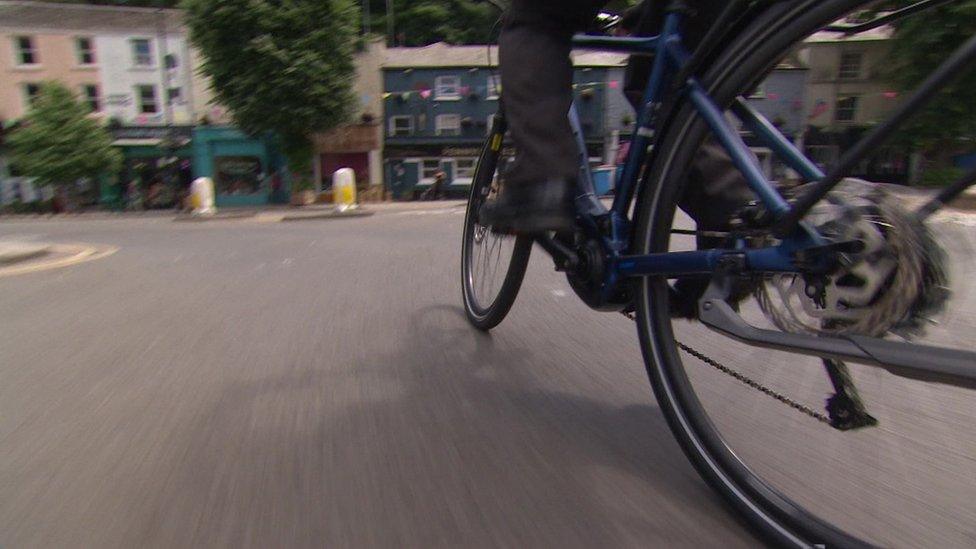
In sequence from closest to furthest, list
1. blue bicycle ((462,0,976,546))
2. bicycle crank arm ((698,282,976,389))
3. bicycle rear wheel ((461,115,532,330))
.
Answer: bicycle crank arm ((698,282,976,389)) → blue bicycle ((462,0,976,546)) → bicycle rear wheel ((461,115,532,330))

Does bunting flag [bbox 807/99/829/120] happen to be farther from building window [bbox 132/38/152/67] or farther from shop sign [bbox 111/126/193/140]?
building window [bbox 132/38/152/67]

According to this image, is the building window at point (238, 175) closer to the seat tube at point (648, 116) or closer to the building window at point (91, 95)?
the building window at point (91, 95)

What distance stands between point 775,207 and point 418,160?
3012 cm

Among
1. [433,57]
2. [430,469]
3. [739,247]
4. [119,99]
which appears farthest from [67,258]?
[119,99]

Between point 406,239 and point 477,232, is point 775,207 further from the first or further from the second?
point 406,239

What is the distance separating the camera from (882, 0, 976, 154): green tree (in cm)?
114

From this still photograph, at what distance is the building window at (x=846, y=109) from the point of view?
1412mm

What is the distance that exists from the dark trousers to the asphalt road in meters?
0.76

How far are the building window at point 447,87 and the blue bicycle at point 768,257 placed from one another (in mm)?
29486

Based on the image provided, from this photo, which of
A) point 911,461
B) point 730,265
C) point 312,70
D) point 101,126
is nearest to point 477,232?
point 730,265

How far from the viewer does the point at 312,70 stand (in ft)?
76.1

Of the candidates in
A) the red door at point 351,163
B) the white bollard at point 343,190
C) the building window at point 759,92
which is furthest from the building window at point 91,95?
the building window at point 759,92

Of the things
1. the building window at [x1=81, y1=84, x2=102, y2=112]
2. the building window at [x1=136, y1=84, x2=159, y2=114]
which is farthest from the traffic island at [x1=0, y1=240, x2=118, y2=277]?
the building window at [x1=81, y1=84, x2=102, y2=112]

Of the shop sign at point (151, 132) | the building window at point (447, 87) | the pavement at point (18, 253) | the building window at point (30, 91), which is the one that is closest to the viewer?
the pavement at point (18, 253)
